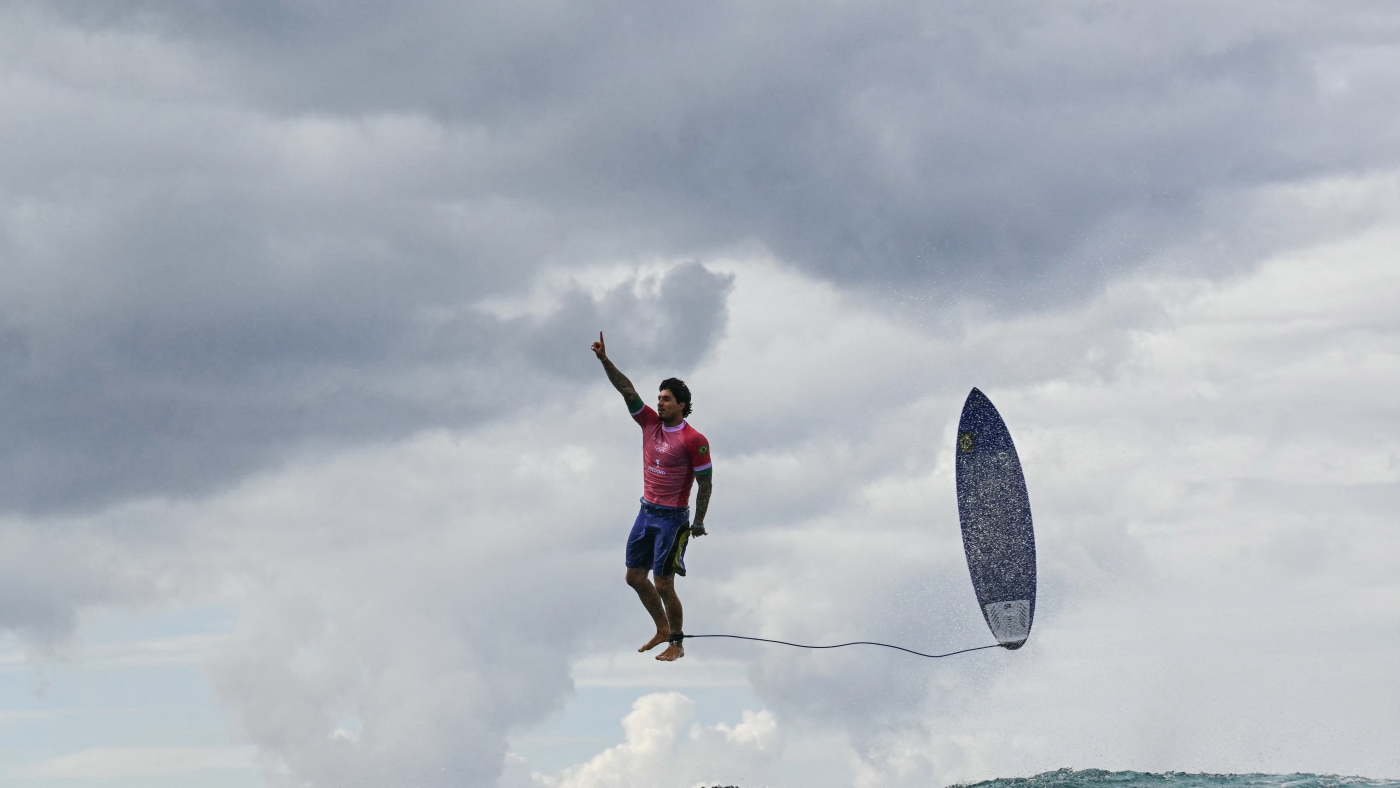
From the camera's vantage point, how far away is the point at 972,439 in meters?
24.9

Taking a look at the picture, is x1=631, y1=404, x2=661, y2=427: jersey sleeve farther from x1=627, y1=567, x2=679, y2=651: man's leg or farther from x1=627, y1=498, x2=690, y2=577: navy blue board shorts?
x1=627, y1=567, x2=679, y2=651: man's leg

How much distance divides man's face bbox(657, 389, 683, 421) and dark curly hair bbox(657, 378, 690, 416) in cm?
6

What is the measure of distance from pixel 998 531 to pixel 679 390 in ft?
27.1

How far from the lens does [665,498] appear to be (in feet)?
65.3

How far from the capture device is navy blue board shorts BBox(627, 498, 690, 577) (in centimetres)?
1994

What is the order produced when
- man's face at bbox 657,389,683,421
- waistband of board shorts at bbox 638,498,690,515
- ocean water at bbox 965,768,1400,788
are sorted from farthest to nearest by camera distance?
ocean water at bbox 965,768,1400,788 → waistband of board shorts at bbox 638,498,690,515 → man's face at bbox 657,389,683,421

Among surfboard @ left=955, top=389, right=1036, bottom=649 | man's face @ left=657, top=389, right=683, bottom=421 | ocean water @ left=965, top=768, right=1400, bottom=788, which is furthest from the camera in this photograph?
surfboard @ left=955, top=389, right=1036, bottom=649

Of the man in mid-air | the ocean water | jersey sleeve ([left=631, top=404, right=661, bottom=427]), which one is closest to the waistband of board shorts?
the man in mid-air

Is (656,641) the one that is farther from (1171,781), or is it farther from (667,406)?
(1171,781)

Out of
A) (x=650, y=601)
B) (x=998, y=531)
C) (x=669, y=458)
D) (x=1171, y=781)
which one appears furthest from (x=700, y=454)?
(x=1171, y=781)

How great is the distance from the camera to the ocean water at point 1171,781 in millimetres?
20828

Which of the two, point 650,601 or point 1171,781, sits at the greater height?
point 650,601

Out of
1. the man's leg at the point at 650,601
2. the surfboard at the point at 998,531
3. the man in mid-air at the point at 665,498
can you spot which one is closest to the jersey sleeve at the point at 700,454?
the man in mid-air at the point at 665,498

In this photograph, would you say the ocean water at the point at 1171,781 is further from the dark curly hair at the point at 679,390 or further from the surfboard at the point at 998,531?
the dark curly hair at the point at 679,390
